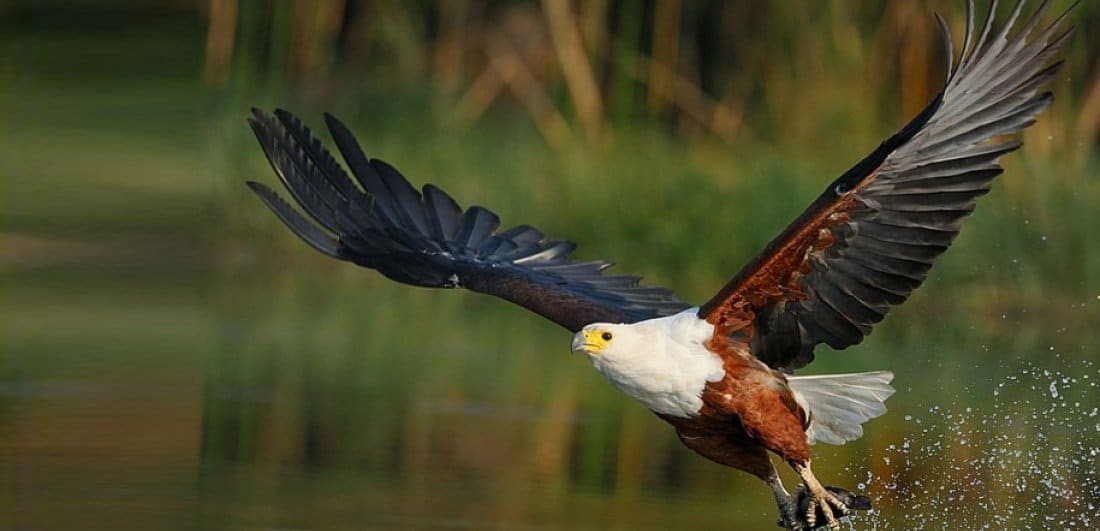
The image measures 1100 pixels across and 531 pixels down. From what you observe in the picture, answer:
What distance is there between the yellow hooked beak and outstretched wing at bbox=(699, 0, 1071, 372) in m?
0.47

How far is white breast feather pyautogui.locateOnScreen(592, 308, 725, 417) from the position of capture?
8352 millimetres

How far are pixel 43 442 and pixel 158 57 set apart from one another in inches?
429

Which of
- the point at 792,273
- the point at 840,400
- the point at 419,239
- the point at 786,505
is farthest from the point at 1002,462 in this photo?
the point at 792,273

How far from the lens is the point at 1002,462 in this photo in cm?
1147

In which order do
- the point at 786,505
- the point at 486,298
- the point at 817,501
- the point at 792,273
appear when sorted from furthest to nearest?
the point at 486,298 → the point at 786,505 → the point at 817,501 → the point at 792,273

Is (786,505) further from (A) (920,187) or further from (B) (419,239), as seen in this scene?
(B) (419,239)

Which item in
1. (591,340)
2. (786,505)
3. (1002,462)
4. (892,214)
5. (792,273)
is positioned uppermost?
(892,214)

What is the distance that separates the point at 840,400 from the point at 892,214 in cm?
105

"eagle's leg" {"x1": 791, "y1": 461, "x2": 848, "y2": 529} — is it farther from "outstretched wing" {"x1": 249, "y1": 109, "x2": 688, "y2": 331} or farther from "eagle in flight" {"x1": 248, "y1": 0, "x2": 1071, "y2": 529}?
"outstretched wing" {"x1": 249, "y1": 109, "x2": 688, "y2": 331}

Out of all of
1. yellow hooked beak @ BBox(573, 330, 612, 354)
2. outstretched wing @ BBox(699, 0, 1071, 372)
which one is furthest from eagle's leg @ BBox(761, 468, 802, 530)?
yellow hooked beak @ BBox(573, 330, 612, 354)

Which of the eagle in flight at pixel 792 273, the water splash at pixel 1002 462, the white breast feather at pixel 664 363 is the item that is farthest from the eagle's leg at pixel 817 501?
the water splash at pixel 1002 462

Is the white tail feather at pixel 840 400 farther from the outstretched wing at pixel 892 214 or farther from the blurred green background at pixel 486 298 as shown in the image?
the blurred green background at pixel 486 298

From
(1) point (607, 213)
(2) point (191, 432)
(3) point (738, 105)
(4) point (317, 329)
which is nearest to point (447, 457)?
(2) point (191, 432)

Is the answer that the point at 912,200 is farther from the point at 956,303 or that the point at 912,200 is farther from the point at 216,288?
the point at 216,288
